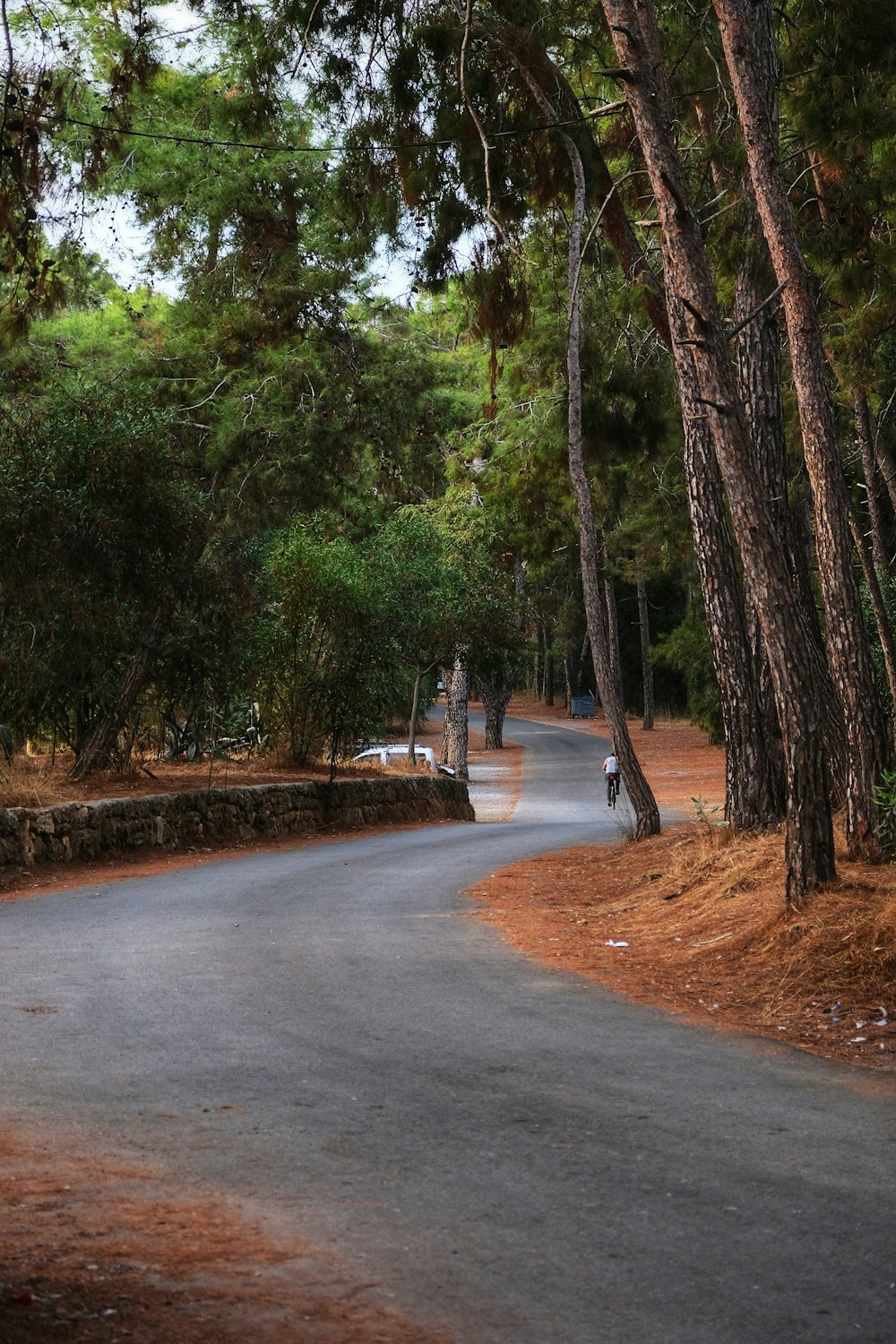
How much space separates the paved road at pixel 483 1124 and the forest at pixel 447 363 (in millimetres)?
3480

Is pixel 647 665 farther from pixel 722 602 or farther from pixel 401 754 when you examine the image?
pixel 722 602

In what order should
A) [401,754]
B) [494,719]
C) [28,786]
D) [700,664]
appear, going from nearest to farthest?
[28,786] → [401,754] → [700,664] → [494,719]

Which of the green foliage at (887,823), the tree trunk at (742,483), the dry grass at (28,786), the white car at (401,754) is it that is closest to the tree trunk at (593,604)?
the green foliage at (887,823)

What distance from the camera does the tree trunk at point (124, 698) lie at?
22328 mm

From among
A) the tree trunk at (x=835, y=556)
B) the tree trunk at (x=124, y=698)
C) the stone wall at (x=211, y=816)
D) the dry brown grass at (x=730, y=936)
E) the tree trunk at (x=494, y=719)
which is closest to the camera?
the dry brown grass at (x=730, y=936)

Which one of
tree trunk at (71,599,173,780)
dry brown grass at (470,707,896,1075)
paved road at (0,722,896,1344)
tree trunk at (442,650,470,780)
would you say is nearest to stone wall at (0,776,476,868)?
tree trunk at (71,599,173,780)

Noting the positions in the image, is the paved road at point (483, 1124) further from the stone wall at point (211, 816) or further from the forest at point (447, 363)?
the stone wall at point (211, 816)

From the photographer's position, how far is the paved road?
4355 millimetres

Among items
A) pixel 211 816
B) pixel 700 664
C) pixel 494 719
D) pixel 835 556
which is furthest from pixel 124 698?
pixel 494 719

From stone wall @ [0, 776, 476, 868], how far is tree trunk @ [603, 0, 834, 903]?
9.19 m

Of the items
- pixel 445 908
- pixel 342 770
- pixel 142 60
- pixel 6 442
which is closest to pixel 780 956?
pixel 445 908

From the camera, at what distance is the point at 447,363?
3769cm

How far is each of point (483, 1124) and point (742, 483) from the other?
655 cm

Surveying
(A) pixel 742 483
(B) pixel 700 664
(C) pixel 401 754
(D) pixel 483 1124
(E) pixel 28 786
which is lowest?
(D) pixel 483 1124
